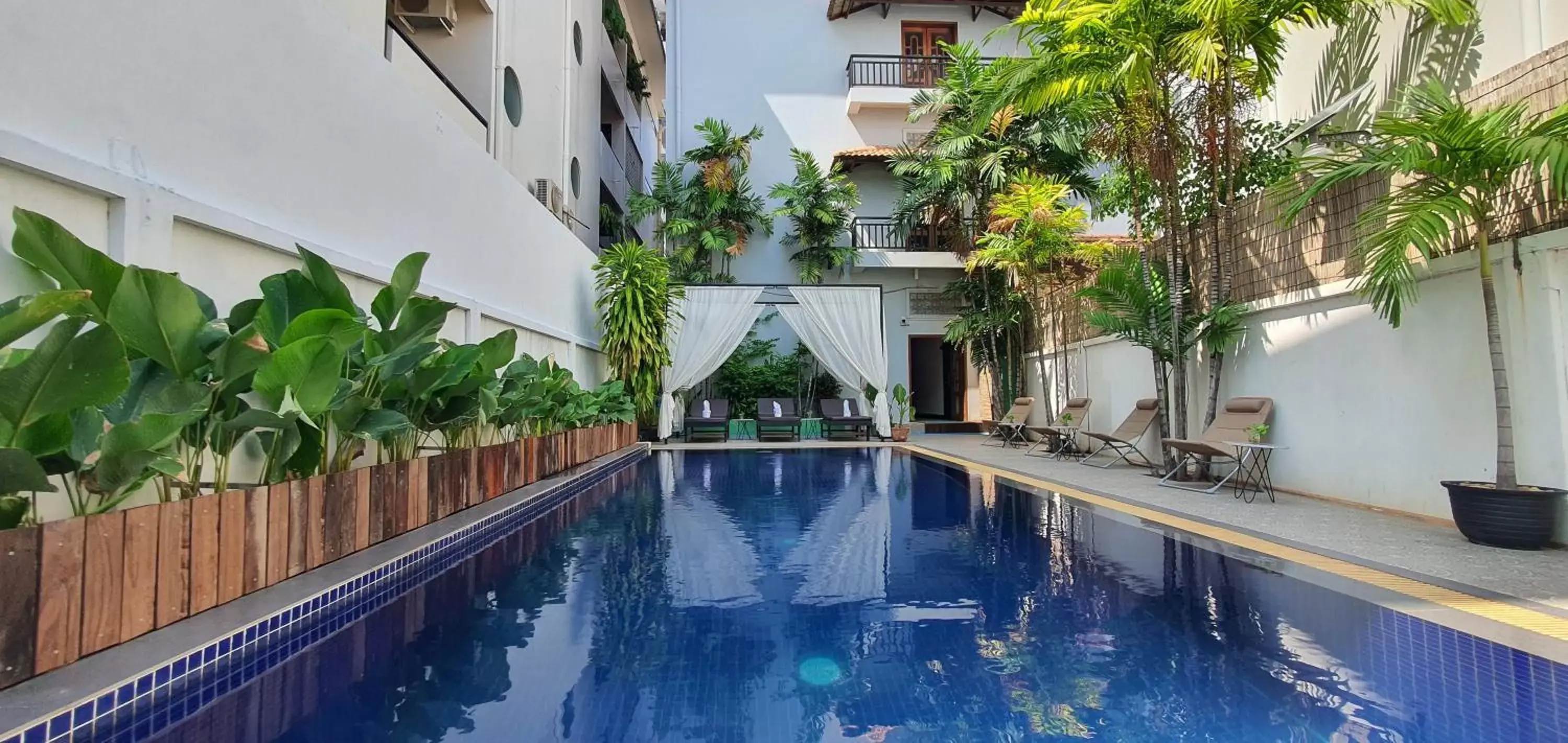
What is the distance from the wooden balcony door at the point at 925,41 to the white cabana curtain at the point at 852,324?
623 cm

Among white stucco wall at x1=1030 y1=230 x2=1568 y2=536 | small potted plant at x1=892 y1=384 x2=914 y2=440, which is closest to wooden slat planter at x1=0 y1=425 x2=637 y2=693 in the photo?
white stucco wall at x1=1030 y1=230 x2=1568 y2=536

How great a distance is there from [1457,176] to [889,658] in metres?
4.06

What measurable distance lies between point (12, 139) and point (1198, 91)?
750 cm

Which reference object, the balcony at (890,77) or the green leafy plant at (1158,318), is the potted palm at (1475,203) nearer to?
the green leafy plant at (1158,318)

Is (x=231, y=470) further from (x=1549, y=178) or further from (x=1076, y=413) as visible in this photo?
(x=1076, y=413)

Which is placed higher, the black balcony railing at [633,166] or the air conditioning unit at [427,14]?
the black balcony railing at [633,166]

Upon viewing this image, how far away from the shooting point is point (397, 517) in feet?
13.0

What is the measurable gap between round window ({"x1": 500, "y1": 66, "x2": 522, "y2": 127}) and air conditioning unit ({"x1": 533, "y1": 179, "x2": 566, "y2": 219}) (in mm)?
809

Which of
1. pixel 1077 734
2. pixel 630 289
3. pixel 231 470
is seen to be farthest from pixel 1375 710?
pixel 630 289

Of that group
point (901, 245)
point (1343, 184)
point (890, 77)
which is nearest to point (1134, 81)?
point (1343, 184)

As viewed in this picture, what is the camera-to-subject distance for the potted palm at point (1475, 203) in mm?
3525

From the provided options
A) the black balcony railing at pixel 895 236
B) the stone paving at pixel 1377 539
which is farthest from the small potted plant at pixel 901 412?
the stone paving at pixel 1377 539

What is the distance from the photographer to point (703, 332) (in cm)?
1138

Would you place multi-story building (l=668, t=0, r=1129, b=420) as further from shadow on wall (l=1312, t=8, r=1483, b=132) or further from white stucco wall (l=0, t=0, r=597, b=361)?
white stucco wall (l=0, t=0, r=597, b=361)
